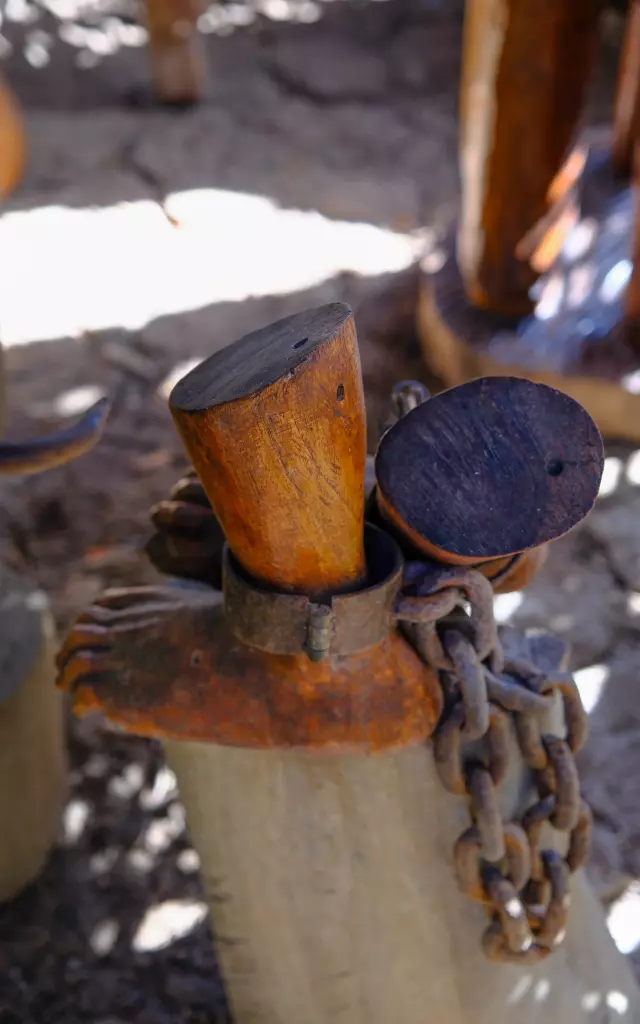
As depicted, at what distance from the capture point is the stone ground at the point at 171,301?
5.75ft

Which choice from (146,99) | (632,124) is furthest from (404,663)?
(146,99)

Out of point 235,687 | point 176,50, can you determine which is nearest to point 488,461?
point 235,687

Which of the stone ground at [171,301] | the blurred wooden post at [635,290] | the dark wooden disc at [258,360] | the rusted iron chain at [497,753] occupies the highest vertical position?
the dark wooden disc at [258,360]

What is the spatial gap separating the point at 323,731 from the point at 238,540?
Answer: 20 centimetres

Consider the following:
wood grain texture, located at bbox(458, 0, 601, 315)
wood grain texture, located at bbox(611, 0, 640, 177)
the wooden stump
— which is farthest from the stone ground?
wood grain texture, located at bbox(611, 0, 640, 177)

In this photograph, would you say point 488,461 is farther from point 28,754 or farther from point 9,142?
point 28,754

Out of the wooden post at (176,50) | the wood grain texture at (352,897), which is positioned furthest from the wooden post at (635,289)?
the wooden post at (176,50)

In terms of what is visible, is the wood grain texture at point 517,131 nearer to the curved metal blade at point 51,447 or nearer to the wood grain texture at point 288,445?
the curved metal blade at point 51,447

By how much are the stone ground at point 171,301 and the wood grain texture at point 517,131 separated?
418 mm

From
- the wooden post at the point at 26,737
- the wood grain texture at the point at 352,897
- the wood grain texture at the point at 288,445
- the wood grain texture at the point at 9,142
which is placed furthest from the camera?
the wooden post at the point at 26,737

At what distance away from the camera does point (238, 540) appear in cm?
92

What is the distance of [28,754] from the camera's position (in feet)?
5.63

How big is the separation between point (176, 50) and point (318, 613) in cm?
353

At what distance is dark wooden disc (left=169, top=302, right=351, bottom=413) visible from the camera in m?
0.82
